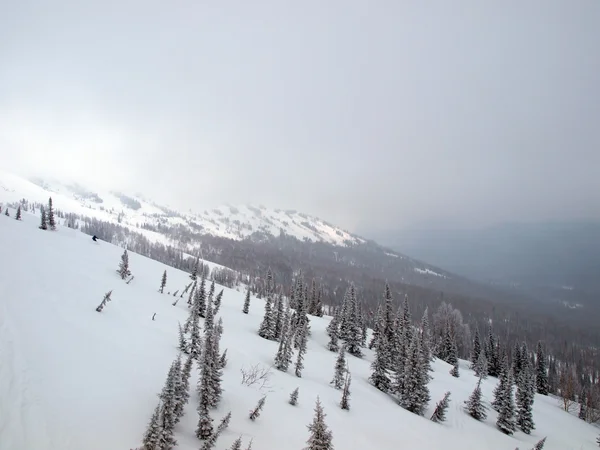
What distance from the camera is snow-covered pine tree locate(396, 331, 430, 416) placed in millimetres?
35062

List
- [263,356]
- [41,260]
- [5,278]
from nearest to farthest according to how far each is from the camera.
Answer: [5,278]
[41,260]
[263,356]

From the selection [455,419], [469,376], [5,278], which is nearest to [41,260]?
[5,278]

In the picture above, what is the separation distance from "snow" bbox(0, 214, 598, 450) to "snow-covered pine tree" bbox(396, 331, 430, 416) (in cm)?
210

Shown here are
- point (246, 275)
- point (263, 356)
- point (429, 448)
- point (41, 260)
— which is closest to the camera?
point (429, 448)

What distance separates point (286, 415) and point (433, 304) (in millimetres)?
190316

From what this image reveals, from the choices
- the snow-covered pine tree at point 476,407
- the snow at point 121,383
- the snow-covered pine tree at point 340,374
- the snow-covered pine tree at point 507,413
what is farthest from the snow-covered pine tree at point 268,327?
the snow-covered pine tree at point 507,413

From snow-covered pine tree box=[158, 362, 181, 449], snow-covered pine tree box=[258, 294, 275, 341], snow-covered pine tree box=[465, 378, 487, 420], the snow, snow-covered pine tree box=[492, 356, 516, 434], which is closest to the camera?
snow-covered pine tree box=[158, 362, 181, 449]

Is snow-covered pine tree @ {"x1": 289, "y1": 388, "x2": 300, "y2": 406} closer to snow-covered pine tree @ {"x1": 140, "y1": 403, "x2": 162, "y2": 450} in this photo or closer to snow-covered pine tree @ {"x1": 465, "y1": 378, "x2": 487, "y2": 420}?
snow-covered pine tree @ {"x1": 140, "y1": 403, "x2": 162, "y2": 450}

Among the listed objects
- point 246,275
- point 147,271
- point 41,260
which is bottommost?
point 246,275

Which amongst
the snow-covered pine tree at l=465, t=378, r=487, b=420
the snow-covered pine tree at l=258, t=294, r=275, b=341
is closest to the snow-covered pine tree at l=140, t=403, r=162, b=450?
the snow-covered pine tree at l=258, t=294, r=275, b=341

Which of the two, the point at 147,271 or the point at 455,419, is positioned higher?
the point at 147,271

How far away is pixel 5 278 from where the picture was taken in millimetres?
24766

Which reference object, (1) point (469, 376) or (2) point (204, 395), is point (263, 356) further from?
(1) point (469, 376)

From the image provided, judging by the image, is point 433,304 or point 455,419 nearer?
point 455,419
